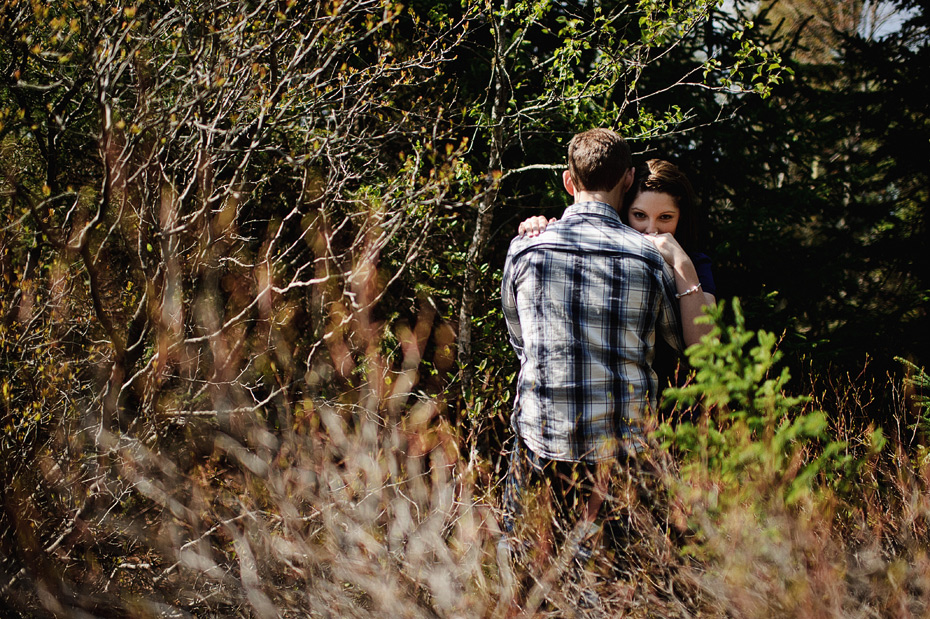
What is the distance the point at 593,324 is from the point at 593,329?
0.06 feet

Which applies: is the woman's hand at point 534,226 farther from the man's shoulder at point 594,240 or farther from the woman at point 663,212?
the man's shoulder at point 594,240

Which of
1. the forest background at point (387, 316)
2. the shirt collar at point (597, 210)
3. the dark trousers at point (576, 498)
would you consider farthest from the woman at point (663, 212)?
the dark trousers at point (576, 498)

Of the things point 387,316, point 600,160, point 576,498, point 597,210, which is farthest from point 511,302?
point 387,316

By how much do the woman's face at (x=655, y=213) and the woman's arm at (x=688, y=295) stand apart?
0.37 meters

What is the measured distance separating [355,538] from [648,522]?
124cm

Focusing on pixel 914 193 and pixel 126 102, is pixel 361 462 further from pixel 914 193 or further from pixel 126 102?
pixel 914 193

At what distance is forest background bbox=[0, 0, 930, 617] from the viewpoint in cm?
210

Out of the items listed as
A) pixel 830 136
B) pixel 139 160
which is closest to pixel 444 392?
pixel 139 160

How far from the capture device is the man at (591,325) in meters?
1.93

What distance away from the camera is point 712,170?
4.64m

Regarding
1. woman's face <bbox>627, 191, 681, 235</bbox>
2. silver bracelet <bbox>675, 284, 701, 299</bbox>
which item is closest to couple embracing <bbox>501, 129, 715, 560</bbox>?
silver bracelet <bbox>675, 284, 701, 299</bbox>

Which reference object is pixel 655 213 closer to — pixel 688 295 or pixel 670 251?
pixel 670 251

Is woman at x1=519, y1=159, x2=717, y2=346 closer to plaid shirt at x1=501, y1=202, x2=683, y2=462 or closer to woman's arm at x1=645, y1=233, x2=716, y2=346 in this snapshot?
woman's arm at x1=645, y1=233, x2=716, y2=346

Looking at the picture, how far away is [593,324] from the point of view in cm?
193
